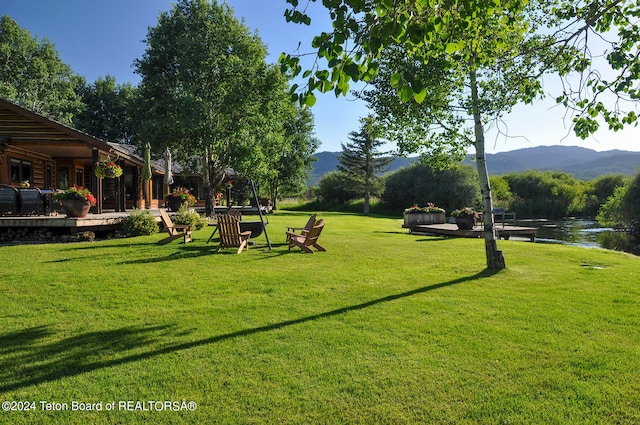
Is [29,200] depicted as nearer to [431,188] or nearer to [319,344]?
[319,344]

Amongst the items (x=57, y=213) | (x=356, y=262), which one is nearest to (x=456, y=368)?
(x=356, y=262)

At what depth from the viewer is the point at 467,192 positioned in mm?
41344

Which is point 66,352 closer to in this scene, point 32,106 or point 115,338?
point 115,338

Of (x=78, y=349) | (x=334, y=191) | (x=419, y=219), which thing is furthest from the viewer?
(x=334, y=191)

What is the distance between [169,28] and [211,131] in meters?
7.78

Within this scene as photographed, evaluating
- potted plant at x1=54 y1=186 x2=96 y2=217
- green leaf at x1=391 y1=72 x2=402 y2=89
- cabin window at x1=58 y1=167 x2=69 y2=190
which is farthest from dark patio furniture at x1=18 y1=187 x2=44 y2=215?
green leaf at x1=391 y1=72 x2=402 y2=89

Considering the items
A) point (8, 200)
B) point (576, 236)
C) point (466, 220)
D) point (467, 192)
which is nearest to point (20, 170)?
point (8, 200)

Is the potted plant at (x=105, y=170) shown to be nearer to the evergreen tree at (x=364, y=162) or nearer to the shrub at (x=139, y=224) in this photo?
the shrub at (x=139, y=224)

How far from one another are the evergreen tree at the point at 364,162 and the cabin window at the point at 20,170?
32.8 meters

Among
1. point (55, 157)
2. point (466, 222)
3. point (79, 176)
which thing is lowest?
point (466, 222)

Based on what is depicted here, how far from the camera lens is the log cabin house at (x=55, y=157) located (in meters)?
13.2

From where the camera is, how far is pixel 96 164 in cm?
1437

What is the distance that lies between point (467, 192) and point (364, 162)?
12.3 metres

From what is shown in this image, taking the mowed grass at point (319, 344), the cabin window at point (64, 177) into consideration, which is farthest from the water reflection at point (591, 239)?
the cabin window at point (64, 177)
